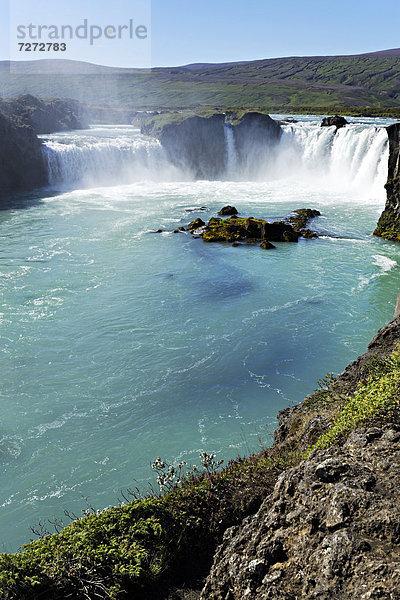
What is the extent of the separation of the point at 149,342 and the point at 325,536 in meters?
12.9

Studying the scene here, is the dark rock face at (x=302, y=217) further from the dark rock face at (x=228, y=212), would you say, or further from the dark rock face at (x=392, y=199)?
the dark rock face at (x=392, y=199)

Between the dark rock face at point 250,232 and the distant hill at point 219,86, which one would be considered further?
the distant hill at point 219,86

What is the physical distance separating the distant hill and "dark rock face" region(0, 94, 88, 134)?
46.8 meters

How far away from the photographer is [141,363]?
15281 mm

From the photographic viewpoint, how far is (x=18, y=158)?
154 ft

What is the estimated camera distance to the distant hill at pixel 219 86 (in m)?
136

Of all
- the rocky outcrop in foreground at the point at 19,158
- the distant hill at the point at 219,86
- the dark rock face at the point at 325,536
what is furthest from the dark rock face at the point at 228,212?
the distant hill at the point at 219,86

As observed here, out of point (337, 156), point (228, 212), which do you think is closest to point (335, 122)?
point (337, 156)

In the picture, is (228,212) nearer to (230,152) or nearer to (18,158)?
(18,158)

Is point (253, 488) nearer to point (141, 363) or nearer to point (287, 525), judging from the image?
point (287, 525)

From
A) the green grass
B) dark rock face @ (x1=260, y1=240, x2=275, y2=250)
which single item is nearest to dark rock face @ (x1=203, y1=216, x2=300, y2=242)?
dark rock face @ (x1=260, y1=240, x2=275, y2=250)

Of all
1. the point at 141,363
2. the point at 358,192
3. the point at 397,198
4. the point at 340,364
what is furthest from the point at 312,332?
the point at 358,192

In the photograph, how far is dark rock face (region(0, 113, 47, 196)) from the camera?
4659cm

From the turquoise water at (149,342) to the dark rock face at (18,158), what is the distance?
1653 centimetres
